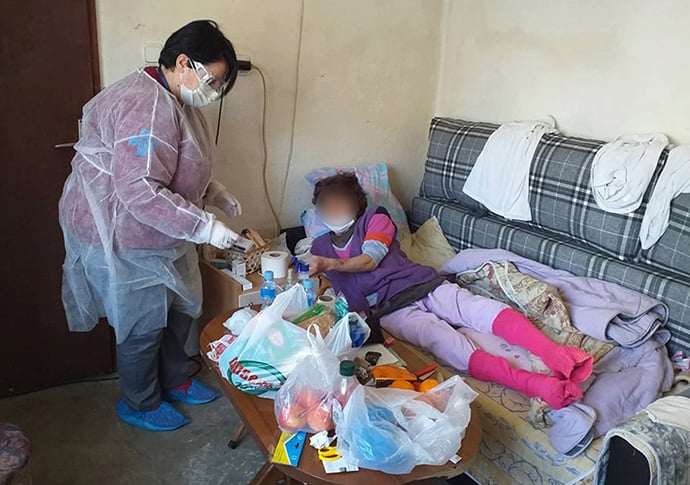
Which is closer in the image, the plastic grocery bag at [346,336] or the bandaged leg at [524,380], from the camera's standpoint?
the plastic grocery bag at [346,336]

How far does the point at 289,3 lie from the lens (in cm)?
241

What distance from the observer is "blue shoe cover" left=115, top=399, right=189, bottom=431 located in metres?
2.08

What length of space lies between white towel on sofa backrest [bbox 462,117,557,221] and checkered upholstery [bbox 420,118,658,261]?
35 millimetres

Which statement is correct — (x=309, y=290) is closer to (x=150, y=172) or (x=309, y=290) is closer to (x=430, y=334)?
(x=430, y=334)

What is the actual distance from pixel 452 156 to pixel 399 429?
1.65m

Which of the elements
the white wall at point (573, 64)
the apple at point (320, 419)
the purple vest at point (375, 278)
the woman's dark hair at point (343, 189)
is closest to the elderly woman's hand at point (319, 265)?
the purple vest at point (375, 278)

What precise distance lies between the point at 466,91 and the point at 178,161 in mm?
1598

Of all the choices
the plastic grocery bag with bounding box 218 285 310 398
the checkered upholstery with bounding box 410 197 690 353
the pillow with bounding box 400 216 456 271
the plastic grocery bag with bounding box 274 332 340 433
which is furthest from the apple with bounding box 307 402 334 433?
the pillow with bounding box 400 216 456 271

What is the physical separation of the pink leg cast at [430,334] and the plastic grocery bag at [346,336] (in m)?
0.47

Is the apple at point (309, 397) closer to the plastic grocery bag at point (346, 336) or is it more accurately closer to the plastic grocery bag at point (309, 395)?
the plastic grocery bag at point (309, 395)

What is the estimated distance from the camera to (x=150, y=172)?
1.68 m

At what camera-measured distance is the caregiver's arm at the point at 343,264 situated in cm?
195

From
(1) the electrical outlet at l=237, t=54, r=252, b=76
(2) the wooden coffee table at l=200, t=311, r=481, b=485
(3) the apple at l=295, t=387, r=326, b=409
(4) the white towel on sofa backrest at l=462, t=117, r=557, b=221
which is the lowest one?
(2) the wooden coffee table at l=200, t=311, r=481, b=485

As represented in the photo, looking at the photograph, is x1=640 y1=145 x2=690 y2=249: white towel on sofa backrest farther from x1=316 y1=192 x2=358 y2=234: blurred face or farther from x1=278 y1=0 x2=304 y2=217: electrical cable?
x1=278 y1=0 x2=304 y2=217: electrical cable
